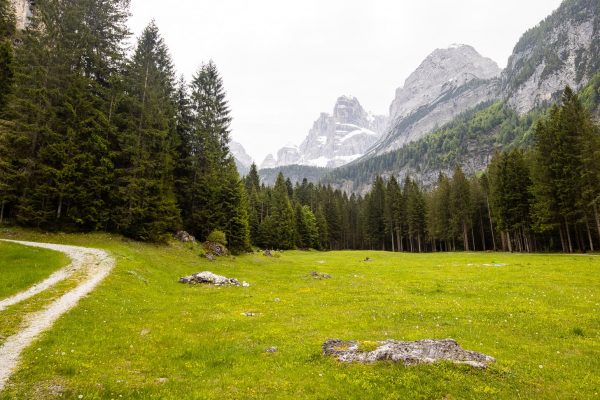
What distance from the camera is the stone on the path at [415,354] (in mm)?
11531

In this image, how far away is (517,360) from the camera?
485 inches

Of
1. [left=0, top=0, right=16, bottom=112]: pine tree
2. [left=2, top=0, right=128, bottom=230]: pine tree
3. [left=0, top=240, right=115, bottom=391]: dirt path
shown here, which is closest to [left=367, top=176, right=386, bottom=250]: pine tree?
[left=2, top=0, right=128, bottom=230]: pine tree

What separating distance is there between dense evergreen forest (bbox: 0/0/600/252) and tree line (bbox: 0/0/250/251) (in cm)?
16

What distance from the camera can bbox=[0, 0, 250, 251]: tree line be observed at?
38.0m

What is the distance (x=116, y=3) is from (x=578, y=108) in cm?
7362

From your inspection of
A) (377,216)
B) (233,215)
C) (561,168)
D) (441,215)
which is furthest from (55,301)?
(377,216)

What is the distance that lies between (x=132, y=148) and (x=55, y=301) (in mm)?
28607

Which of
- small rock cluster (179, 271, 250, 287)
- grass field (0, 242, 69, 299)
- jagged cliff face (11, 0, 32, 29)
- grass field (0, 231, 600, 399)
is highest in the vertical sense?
jagged cliff face (11, 0, 32, 29)

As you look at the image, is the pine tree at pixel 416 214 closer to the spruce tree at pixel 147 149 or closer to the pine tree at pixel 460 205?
the pine tree at pixel 460 205

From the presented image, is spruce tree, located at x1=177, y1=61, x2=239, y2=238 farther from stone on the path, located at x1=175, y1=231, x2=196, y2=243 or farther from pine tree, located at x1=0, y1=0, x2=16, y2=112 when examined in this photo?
pine tree, located at x1=0, y1=0, x2=16, y2=112

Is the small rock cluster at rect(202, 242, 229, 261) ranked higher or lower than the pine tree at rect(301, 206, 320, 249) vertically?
lower

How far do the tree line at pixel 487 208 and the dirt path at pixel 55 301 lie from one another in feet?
208

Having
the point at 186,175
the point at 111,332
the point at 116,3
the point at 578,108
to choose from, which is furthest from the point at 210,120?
the point at 578,108

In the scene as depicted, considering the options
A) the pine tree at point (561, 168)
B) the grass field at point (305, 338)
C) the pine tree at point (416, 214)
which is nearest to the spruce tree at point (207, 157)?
the grass field at point (305, 338)
